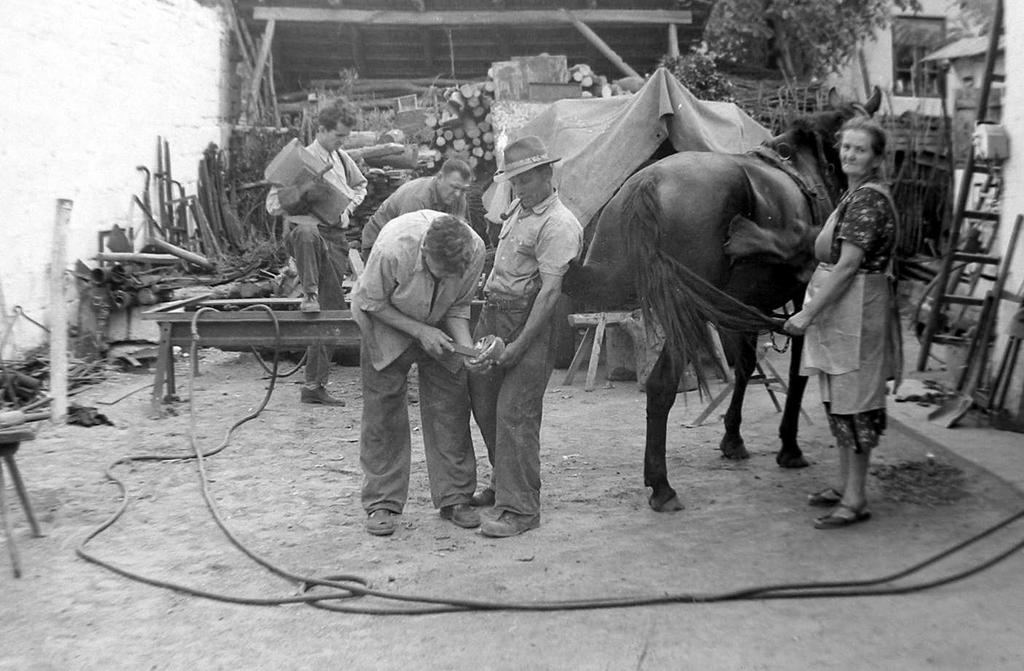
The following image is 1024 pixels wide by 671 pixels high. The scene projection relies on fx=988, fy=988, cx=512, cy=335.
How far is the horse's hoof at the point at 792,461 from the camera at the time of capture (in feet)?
18.5

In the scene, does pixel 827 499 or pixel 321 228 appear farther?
pixel 321 228

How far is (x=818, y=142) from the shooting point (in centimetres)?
581

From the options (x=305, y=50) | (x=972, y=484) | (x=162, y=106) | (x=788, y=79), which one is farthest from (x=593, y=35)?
(x=972, y=484)

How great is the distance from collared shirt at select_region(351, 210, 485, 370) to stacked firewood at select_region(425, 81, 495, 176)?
6.63 meters

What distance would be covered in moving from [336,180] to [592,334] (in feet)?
8.62

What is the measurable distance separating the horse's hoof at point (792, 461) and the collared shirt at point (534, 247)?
198 centimetres

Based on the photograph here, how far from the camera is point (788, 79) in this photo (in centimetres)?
1464

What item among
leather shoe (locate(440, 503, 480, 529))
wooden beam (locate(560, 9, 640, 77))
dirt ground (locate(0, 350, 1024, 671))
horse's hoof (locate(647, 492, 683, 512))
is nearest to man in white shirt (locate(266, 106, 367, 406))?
dirt ground (locate(0, 350, 1024, 671))

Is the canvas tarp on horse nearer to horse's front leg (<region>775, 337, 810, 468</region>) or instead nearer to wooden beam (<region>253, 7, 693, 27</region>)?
horse's front leg (<region>775, 337, 810, 468</region>)

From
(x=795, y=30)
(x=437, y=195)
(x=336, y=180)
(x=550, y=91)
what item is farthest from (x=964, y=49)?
(x=437, y=195)

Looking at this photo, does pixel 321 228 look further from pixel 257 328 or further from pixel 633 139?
pixel 633 139

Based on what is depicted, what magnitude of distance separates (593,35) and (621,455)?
9.75m

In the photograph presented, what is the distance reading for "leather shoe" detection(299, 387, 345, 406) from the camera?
756 centimetres

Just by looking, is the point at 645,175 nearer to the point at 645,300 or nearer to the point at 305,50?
the point at 645,300
